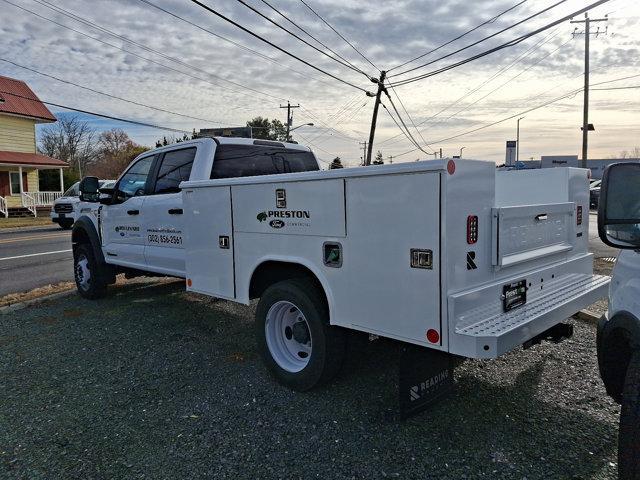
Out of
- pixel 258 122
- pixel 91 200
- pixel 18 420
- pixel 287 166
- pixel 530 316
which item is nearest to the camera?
pixel 530 316

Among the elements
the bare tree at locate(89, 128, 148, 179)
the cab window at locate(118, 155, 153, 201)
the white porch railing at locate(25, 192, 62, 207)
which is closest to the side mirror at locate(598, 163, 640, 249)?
the cab window at locate(118, 155, 153, 201)

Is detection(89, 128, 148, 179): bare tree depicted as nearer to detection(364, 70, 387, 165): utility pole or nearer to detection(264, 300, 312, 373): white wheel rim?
detection(364, 70, 387, 165): utility pole

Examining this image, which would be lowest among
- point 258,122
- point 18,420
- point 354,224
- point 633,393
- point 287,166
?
point 18,420

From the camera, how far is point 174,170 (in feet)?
18.7

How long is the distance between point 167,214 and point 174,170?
54 cm

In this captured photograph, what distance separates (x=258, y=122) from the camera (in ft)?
197

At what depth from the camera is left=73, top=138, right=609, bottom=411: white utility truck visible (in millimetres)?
2844

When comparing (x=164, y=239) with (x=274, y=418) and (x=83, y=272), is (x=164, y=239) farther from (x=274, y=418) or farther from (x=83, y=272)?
(x=274, y=418)

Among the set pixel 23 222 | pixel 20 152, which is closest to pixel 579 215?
pixel 23 222

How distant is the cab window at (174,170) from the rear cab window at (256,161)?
35cm

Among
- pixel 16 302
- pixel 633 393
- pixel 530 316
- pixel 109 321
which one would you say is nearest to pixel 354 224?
pixel 530 316

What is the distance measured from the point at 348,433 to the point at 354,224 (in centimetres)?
142

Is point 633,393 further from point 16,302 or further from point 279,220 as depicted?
point 16,302

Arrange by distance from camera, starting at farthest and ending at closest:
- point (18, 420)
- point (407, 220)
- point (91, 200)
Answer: point (91, 200) < point (18, 420) < point (407, 220)
